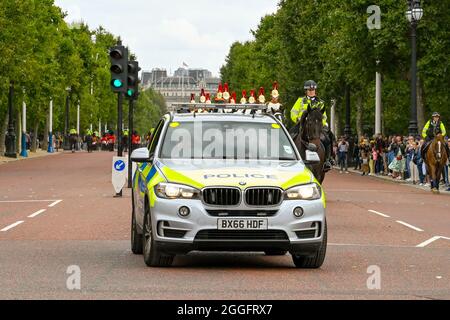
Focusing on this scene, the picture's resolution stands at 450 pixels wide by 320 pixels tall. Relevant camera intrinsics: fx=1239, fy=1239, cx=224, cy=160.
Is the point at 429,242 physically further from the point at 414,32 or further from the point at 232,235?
the point at 414,32

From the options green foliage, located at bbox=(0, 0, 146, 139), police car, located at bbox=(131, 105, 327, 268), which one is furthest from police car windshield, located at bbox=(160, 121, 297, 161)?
green foliage, located at bbox=(0, 0, 146, 139)

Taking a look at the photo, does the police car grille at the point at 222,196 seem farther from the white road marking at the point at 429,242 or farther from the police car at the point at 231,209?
the white road marking at the point at 429,242

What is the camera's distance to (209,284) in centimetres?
1172

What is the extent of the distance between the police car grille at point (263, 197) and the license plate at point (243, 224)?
0.58 ft

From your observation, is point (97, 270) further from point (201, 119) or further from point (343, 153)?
point (343, 153)

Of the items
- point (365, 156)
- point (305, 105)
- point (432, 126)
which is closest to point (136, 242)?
point (305, 105)

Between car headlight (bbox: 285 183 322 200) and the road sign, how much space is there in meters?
15.9

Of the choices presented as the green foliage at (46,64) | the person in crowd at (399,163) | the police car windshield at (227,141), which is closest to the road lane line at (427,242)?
the police car windshield at (227,141)

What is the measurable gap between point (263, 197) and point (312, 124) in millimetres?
10471

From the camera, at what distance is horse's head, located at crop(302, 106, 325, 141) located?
23.1 meters

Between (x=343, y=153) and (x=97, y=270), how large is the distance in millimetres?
45140
